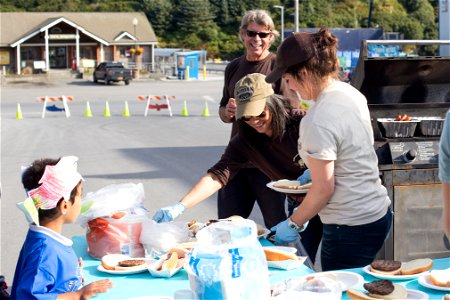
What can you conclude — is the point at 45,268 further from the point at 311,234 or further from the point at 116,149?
the point at 116,149

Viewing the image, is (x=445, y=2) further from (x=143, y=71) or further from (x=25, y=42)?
(x=25, y=42)

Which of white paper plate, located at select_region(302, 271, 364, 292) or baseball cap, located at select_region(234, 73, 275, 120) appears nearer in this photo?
white paper plate, located at select_region(302, 271, 364, 292)

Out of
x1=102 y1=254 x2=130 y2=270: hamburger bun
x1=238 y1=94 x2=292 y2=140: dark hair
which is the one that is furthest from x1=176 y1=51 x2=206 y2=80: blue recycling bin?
x1=102 y1=254 x2=130 y2=270: hamburger bun

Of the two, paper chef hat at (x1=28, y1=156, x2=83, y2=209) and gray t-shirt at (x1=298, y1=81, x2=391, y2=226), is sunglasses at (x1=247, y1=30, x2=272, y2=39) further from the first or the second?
paper chef hat at (x1=28, y1=156, x2=83, y2=209)

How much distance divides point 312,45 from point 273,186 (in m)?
0.98

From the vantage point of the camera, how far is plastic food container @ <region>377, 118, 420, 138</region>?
547 cm

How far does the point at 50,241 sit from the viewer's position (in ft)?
10.5

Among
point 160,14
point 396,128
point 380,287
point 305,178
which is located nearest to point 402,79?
point 396,128

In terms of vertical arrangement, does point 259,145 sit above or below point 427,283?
above

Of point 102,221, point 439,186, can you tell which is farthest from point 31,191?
point 439,186

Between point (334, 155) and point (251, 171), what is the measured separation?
176 cm

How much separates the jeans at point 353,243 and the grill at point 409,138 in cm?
159

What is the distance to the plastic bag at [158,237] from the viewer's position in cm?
377

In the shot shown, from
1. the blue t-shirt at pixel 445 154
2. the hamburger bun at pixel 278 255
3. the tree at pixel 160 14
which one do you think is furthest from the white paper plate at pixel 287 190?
the tree at pixel 160 14
